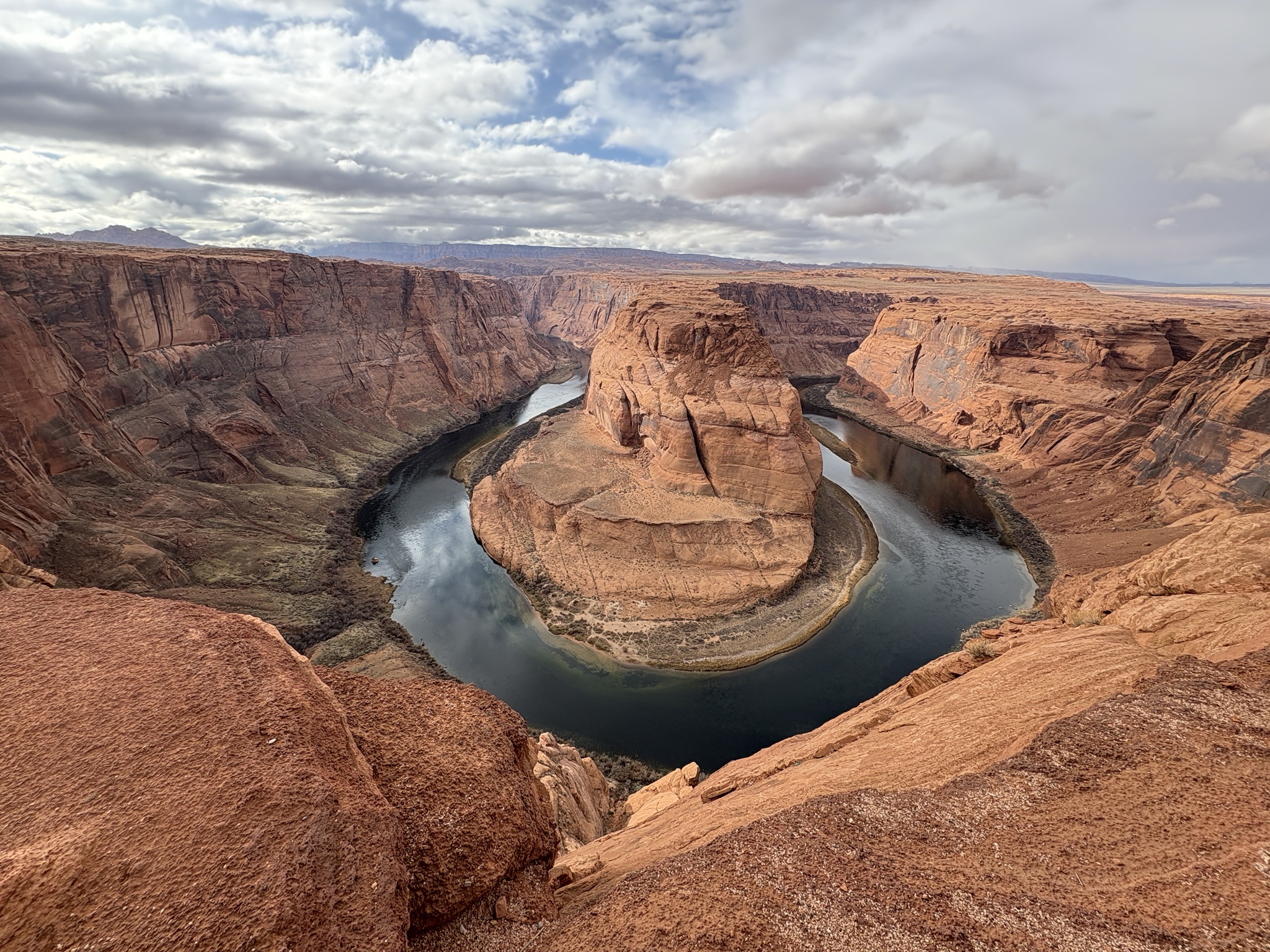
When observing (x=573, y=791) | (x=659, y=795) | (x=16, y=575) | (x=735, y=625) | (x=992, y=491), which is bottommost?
(x=735, y=625)

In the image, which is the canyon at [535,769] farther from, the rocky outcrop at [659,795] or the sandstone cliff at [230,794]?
the rocky outcrop at [659,795]

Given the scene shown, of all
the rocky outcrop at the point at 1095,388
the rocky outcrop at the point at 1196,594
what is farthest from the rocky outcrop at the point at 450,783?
the rocky outcrop at the point at 1095,388

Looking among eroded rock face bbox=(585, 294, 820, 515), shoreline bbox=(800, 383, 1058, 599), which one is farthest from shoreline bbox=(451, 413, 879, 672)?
shoreline bbox=(800, 383, 1058, 599)

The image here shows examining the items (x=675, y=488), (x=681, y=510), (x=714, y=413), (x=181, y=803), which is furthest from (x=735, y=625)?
(x=181, y=803)

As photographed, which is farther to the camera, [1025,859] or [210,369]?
[210,369]

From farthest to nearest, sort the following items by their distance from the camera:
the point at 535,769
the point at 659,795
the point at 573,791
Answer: the point at 659,795, the point at 573,791, the point at 535,769

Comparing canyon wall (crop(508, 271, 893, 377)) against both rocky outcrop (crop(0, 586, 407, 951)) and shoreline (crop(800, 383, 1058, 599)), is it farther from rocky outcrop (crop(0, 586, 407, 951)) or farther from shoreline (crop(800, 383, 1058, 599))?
rocky outcrop (crop(0, 586, 407, 951))

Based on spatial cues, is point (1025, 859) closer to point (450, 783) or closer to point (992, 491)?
point (450, 783)
